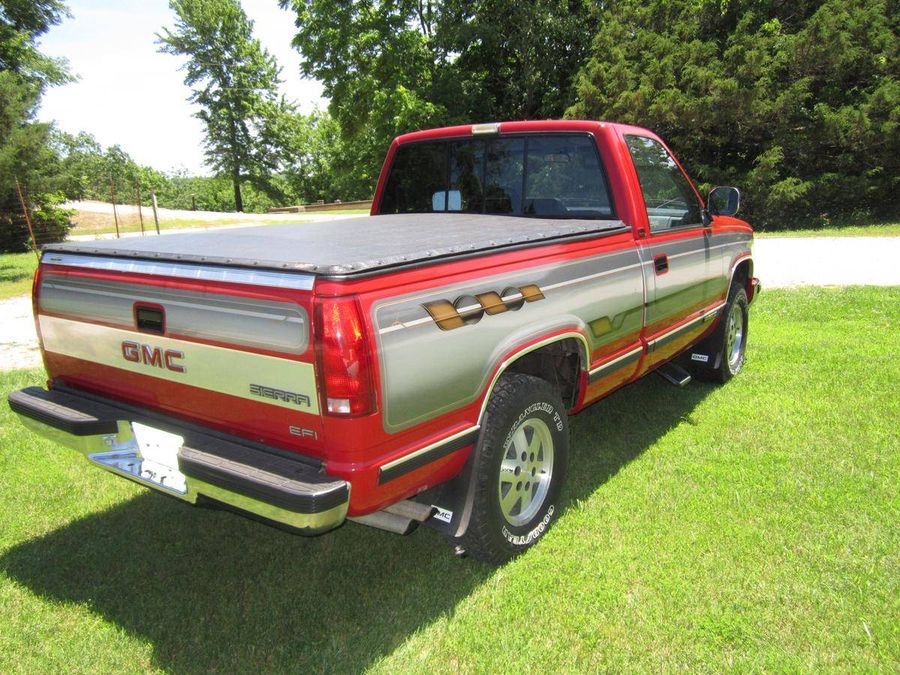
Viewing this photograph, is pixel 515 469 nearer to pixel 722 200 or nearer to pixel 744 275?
pixel 722 200

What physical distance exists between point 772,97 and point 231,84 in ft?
135

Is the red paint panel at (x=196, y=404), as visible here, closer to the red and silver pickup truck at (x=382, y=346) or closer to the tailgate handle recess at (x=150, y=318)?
the red and silver pickup truck at (x=382, y=346)

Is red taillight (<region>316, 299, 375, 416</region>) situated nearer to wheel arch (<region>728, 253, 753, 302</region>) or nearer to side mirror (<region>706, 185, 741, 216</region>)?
side mirror (<region>706, 185, 741, 216</region>)

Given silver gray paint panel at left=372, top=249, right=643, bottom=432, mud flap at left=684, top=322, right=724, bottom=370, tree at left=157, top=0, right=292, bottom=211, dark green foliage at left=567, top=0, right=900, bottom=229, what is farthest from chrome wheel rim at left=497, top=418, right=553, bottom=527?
tree at left=157, top=0, right=292, bottom=211

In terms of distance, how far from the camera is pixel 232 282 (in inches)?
92.7

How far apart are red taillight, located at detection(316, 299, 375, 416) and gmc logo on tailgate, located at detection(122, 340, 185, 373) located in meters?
0.77

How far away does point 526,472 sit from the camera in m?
3.19

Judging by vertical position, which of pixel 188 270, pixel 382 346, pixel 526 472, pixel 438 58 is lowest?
pixel 526 472

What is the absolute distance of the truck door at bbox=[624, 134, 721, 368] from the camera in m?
4.01

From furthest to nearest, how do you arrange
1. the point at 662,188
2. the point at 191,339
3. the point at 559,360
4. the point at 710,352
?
1. the point at 710,352
2. the point at 662,188
3. the point at 559,360
4. the point at 191,339

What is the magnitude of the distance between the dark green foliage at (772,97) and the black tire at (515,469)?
722 inches

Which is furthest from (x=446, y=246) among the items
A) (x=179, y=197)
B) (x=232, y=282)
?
(x=179, y=197)

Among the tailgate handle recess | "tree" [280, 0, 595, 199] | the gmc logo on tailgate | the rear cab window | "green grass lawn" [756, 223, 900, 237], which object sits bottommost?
"green grass lawn" [756, 223, 900, 237]

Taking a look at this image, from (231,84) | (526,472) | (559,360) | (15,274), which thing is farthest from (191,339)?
(231,84)
